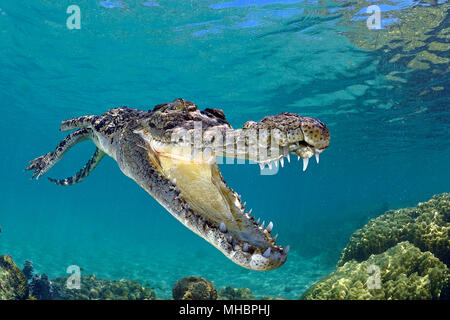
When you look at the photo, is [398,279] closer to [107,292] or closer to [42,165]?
[42,165]

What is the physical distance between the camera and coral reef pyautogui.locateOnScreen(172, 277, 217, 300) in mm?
6822

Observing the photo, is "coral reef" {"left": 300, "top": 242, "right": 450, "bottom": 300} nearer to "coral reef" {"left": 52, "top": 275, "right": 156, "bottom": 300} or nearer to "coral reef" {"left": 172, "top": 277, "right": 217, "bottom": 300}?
"coral reef" {"left": 172, "top": 277, "right": 217, "bottom": 300}

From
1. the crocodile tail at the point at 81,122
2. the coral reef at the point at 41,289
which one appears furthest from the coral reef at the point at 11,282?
the crocodile tail at the point at 81,122

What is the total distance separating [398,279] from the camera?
5.43 meters

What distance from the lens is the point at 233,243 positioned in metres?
2.60

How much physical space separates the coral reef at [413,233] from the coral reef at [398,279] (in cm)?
104

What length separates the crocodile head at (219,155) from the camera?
7.92 feet

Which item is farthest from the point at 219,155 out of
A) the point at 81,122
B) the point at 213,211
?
the point at 81,122

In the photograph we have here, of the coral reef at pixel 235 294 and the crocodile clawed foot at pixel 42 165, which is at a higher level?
the crocodile clawed foot at pixel 42 165

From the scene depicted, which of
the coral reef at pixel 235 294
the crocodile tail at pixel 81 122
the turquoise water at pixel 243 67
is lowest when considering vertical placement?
the coral reef at pixel 235 294

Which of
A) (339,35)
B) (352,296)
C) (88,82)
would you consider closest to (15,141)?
(88,82)

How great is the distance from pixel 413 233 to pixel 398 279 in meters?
2.69

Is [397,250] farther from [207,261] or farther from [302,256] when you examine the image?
[207,261]

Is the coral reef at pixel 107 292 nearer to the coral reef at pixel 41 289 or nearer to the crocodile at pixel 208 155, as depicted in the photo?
the coral reef at pixel 41 289
